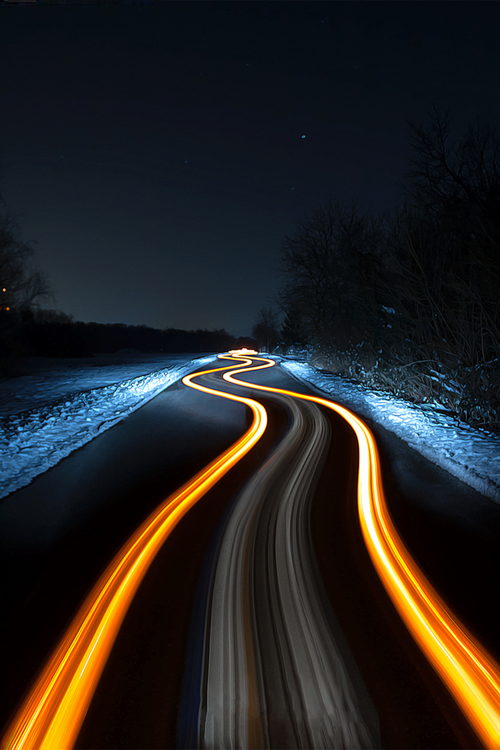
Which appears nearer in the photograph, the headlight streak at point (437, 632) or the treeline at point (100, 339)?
the headlight streak at point (437, 632)

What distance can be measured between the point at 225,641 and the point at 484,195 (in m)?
10.2

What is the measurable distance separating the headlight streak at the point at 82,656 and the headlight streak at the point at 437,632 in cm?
196

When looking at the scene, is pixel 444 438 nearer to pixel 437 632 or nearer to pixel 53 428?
pixel 437 632

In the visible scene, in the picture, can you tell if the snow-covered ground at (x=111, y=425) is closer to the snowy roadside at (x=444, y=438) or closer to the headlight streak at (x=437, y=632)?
the snowy roadside at (x=444, y=438)

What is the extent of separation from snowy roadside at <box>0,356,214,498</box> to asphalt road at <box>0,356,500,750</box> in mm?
520

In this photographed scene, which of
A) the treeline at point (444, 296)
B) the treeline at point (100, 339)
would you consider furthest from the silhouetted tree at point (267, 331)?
the treeline at point (444, 296)

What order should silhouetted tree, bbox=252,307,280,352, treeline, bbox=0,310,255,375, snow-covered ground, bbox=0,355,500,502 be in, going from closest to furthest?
snow-covered ground, bbox=0,355,500,502 < treeline, bbox=0,310,255,375 < silhouetted tree, bbox=252,307,280,352

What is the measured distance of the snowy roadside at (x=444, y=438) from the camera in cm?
514

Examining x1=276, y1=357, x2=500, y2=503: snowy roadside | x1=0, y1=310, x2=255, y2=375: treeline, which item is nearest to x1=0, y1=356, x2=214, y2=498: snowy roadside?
x1=276, y1=357, x2=500, y2=503: snowy roadside

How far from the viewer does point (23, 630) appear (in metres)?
2.52

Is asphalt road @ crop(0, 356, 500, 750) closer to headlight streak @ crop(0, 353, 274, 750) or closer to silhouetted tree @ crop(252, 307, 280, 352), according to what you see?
headlight streak @ crop(0, 353, 274, 750)

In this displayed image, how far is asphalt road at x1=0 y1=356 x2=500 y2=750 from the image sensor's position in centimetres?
183

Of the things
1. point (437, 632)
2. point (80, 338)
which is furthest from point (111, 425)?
point (80, 338)

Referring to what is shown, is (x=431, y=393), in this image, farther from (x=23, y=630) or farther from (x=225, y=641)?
(x=23, y=630)
